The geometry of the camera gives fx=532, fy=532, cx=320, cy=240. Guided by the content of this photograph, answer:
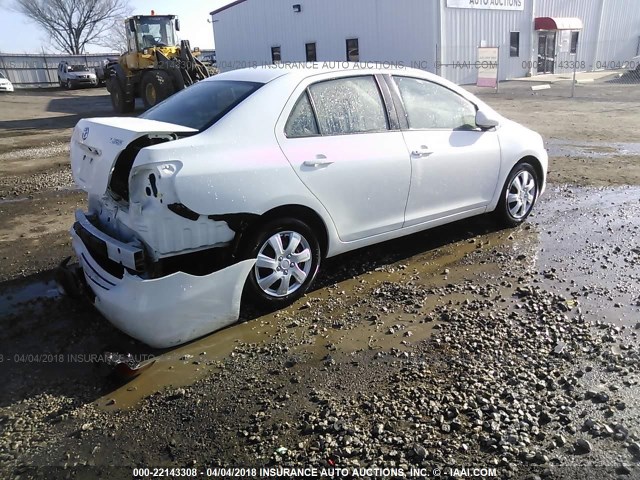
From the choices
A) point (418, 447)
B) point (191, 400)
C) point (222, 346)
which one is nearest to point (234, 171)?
point (222, 346)

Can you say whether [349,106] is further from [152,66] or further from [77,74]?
[77,74]

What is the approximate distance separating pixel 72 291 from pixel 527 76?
32.1 meters

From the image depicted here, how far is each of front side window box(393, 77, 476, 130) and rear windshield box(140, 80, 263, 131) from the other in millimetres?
1362

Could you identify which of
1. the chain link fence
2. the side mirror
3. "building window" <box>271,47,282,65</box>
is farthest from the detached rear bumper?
the chain link fence

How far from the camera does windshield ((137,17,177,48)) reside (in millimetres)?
19641

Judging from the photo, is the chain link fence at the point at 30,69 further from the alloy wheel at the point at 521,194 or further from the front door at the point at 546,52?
the alloy wheel at the point at 521,194

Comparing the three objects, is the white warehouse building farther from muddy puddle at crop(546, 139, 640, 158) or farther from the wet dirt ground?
the wet dirt ground

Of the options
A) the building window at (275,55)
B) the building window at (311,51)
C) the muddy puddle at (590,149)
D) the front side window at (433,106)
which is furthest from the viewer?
the building window at (275,55)

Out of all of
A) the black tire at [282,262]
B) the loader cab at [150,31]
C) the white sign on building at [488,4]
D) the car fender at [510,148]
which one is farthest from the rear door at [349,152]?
the white sign on building at [488,4]

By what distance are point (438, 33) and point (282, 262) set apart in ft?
80.1

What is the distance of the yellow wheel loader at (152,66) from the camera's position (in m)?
17.5

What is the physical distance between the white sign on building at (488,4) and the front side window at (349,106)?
24151 millimetres

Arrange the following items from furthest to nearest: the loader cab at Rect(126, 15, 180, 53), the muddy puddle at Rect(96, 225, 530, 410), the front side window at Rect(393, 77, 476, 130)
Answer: the loader cab at Rect(126, 15, 180, 53) < the front side window at Rect(393, 77, 476, 130) < the muddy puddle at Rect(96, 225, 530, 410)

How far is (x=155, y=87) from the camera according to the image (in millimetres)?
17484
